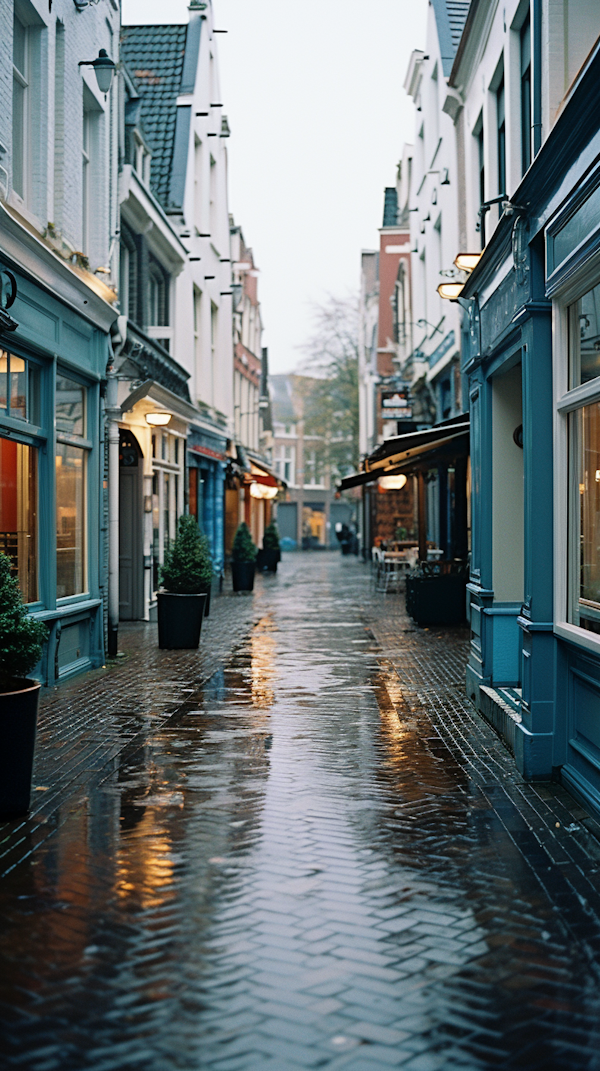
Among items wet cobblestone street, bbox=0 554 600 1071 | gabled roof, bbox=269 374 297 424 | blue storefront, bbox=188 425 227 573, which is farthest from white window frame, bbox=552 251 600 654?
gabled roof, bbox=269 374 297 424

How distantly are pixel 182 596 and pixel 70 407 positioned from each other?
2.87 m

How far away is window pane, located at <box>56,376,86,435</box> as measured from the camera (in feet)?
34.5

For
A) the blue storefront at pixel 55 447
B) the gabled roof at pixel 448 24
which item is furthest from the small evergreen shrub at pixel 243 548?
the blue storefront at pixel 55 447

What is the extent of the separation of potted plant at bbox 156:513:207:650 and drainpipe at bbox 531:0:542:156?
7290 mm

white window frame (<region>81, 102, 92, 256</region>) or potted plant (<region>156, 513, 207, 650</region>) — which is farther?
potted plant (<region>156, 513, 207, 650</region>)

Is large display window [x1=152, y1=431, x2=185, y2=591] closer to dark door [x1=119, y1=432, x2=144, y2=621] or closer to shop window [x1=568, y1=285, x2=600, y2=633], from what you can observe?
dark door [x1=119, y1=432, x2=144, y2=621]

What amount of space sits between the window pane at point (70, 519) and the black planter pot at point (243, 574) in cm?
1150

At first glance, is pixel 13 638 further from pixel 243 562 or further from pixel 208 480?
pixel 208 480

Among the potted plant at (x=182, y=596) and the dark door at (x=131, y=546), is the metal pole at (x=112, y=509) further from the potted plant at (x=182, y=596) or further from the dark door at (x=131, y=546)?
the dark door at (x=131, y=546)

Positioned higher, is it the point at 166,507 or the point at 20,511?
the point at 166,507

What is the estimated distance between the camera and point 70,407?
1098 centimetres

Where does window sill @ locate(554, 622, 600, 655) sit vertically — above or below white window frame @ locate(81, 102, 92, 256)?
below

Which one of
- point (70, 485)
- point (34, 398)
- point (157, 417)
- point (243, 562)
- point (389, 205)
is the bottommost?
point (243, 562)

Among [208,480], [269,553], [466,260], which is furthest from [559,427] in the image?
[269,553]
